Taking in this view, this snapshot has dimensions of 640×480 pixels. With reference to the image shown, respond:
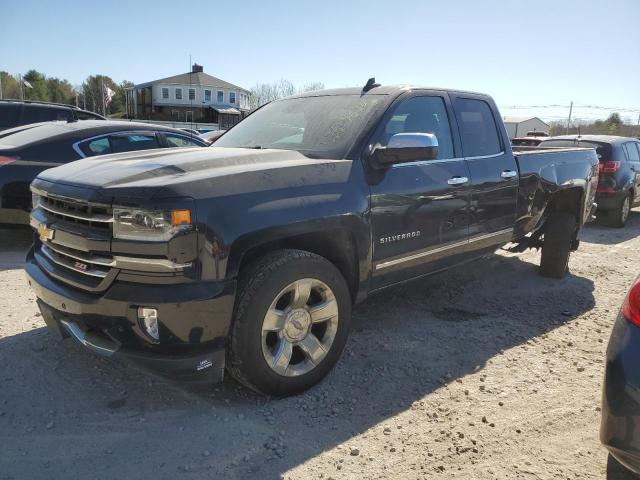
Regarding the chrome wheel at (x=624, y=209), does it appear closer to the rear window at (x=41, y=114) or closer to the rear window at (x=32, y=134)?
the rear window at (x=32, y=134)

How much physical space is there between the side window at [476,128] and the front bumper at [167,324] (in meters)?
2.60

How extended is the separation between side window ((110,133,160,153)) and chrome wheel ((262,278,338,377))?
14.0 ft

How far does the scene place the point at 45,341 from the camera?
3.74 m

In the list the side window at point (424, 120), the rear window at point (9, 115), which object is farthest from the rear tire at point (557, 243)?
the rear window at point (9, 115)

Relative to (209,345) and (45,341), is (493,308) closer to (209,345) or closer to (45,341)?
(209,345)

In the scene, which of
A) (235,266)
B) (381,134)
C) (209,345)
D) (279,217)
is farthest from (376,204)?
(209,345)

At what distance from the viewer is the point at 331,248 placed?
3.31 meters

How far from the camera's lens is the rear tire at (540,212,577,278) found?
5605mm

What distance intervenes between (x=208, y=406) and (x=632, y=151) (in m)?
10.6

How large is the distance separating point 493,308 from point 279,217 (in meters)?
2.86

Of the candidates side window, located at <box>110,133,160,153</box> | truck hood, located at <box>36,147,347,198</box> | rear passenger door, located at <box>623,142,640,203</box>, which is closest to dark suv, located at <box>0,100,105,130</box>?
side window, located at <box>110,133,160,153</box>

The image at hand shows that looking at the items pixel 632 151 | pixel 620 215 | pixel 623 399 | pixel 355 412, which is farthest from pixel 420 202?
pixel 632 151

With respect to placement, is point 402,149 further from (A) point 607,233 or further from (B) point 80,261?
(A) point 607,233

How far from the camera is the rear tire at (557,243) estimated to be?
5.61m
